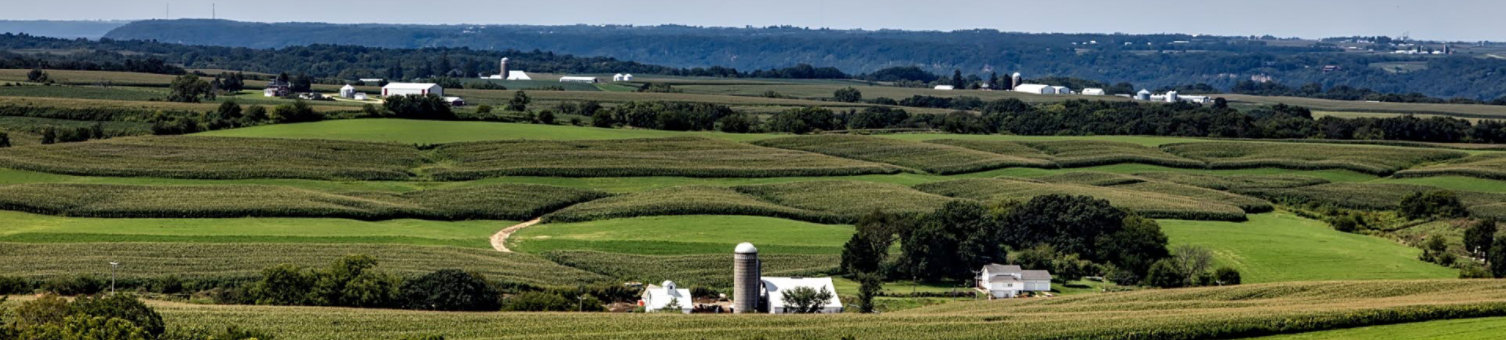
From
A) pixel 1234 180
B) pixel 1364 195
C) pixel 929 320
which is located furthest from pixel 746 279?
pixel 1234 180

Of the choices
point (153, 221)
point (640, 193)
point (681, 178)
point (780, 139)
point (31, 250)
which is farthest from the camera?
point (780, 139)

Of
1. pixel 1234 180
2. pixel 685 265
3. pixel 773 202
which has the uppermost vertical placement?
pixel 1234 180

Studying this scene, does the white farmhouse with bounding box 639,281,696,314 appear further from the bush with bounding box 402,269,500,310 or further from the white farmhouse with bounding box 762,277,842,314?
the bush with bounding box 402,269,500,310

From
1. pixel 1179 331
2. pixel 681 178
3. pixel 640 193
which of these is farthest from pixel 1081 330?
pixel 681 178

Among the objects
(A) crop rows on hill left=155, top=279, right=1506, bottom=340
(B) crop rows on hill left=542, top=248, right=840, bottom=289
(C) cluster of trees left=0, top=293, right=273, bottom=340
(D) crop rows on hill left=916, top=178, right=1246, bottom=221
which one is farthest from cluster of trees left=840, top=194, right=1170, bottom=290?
(C) cluster of trees left=0, top=293, right=273, bottom=340

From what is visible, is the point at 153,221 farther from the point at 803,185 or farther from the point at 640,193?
the point at 803,185

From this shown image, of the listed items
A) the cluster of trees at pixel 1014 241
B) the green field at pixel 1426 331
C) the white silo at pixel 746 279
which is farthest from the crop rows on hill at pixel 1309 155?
the white silo at pixel 746 279

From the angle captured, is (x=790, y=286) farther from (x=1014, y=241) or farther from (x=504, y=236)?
(x=504, y=236)
